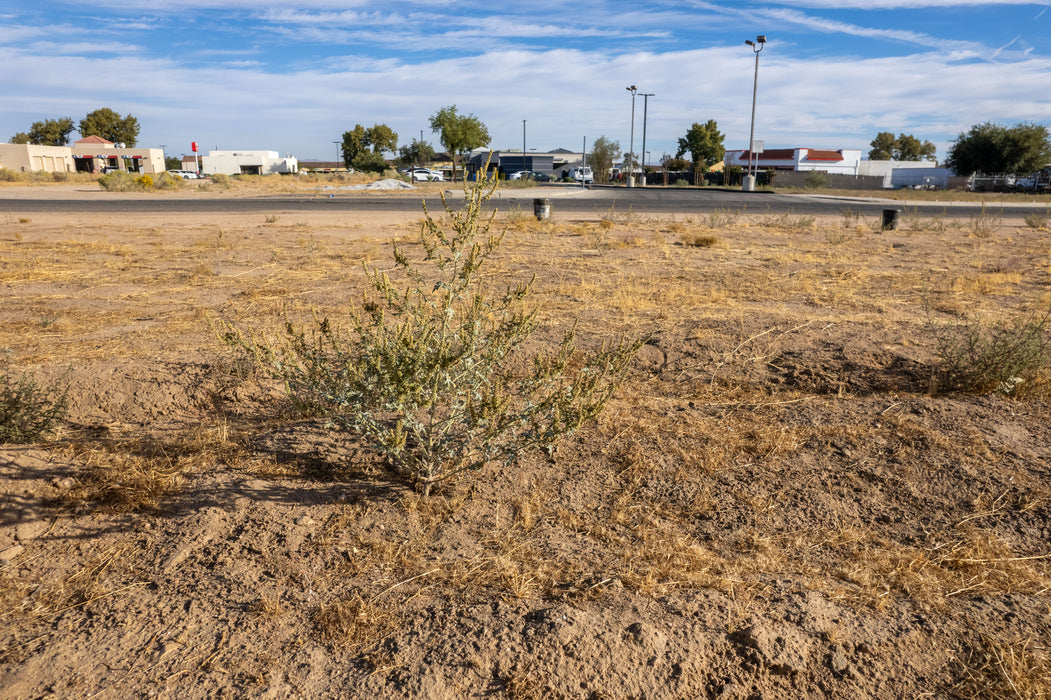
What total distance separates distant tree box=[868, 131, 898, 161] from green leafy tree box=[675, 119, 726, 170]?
176 ft

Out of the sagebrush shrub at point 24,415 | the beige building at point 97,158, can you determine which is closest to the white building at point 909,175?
the sagebrush shrub at point 24,415

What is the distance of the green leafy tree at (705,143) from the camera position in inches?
3243

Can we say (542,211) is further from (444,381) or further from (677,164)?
(677,164)

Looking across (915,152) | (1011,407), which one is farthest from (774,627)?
(915,152)

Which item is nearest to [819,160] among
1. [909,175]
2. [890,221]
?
[909,175]

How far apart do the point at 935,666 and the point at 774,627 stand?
0.56 meters

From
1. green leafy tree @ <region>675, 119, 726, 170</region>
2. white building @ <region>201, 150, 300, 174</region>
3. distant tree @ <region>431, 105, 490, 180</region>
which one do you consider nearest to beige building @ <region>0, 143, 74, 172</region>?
white building @ <region>201, 150, 300, 174</region>

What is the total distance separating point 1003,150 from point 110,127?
351 ft

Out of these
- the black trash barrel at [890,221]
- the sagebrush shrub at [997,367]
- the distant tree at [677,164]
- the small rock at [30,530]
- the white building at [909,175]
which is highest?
the distant tree at [677,164]

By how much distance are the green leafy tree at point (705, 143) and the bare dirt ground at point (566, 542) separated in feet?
266

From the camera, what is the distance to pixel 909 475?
153 inches

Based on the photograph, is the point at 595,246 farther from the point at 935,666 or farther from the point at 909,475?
the point at 935,666

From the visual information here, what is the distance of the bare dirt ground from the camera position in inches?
97.9

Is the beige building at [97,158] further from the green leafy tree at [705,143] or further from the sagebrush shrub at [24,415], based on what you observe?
the sagebrush shrub at [24,415]
